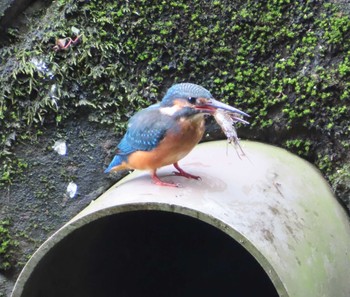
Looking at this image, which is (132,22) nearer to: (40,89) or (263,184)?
(40,89)

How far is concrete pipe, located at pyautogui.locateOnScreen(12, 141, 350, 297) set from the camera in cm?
157

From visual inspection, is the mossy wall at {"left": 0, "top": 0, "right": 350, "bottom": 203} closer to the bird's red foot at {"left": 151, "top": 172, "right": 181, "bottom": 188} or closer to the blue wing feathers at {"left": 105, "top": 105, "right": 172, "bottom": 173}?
the blue wing feathers at {"left": 105, "top": 105, "right": 172, "bottom": 173}

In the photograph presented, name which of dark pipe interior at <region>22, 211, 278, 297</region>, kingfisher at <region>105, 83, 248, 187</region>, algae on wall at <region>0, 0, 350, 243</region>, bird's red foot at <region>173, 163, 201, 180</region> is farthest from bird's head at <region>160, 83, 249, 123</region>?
algae on wall at <region>0, 0, 350, 243</region>

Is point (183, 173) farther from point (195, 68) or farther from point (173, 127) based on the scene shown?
point (195, 68)

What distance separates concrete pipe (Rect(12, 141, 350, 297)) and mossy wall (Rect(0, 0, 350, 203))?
0.13m

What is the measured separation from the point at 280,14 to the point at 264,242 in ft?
3.22

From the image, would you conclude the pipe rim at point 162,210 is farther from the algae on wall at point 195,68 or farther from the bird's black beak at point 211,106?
the algae on wall at point 195,68

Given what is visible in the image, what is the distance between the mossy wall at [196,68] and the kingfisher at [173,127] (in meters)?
0.54

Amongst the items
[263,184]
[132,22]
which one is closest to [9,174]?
[132,22]

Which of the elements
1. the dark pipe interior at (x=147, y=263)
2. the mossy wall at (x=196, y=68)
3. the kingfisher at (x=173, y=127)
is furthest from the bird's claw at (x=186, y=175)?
the mossy wall at (x=196, y=68)

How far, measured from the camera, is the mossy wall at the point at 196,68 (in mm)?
2258

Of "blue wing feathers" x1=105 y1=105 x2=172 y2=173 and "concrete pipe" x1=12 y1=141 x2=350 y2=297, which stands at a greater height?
"blue wing feathers" x1=105 y1=105 x2=172 y2=173

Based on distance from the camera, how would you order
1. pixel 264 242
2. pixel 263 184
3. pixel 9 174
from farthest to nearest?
pixel 9 174 < pixel 263 184 < pixel 264 242

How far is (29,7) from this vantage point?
240 cm
